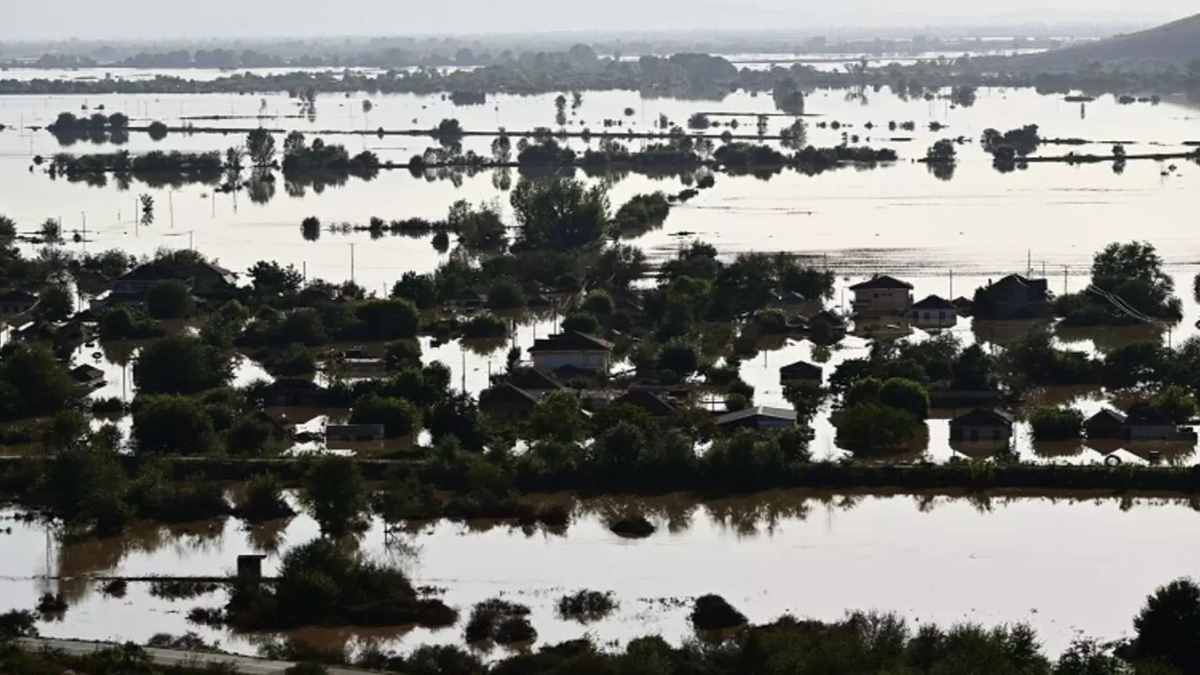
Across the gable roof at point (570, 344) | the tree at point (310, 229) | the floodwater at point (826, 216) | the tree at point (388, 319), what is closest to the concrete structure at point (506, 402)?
the floodwater at point (826, 216)

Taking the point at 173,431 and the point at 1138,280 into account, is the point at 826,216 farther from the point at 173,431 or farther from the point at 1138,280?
the point at 173,431

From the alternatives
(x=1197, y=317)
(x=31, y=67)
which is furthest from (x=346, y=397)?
(x=31, y=67)

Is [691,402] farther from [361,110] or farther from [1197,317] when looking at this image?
[361,110]

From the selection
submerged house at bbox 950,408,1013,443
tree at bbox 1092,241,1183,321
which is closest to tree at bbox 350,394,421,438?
submerged house at bbox 950,408,1013,443

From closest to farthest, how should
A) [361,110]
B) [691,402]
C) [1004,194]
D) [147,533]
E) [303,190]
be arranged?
[147,533] → [691,402] → [1004,194] → [303,190] → [361,110]

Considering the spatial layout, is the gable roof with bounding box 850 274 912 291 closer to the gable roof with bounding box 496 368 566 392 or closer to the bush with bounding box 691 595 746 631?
the gable roof with bounding box 496 368 566 392

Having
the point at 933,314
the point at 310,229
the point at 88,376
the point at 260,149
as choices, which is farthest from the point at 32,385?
the point at 260,149

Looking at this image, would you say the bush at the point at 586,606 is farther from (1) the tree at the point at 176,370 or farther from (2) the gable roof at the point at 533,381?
(1) the tree at the point at 176,370
